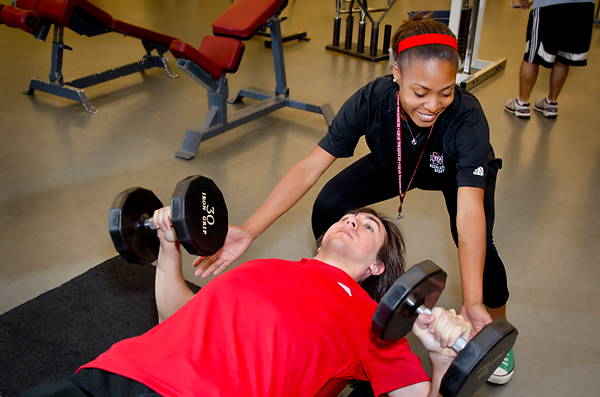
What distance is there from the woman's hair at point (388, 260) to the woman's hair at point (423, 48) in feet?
1.58

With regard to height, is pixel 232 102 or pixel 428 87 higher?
pixel 428 87

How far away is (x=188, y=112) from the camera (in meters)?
3.72

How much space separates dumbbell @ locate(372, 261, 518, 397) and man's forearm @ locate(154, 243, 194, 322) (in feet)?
2.06

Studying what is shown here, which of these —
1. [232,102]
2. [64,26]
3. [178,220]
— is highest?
[64,26]

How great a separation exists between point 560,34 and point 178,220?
10.4ft

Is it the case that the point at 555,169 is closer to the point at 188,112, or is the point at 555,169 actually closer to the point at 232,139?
the point at 232,139

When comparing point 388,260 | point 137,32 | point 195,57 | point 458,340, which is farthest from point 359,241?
point 137,32

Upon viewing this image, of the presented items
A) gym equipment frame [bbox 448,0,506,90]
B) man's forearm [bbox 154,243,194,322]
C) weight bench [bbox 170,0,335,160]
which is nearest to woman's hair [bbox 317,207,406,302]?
man's forearm [bbox 154,243,194,322]

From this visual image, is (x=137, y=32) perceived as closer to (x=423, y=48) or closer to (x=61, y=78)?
(x=61, y=78)

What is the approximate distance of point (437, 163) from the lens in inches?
67.4

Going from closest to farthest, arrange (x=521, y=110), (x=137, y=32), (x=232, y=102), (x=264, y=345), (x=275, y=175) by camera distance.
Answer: (x=264, y=345) → (x=275, y=175) → (x=521, y=110) → (x=137, y=32) → (x=232, y=102)

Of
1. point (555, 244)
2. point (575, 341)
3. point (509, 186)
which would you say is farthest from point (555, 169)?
point (575, 341)

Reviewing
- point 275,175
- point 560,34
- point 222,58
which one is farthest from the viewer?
point 560,34

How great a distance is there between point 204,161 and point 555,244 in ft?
6.21
